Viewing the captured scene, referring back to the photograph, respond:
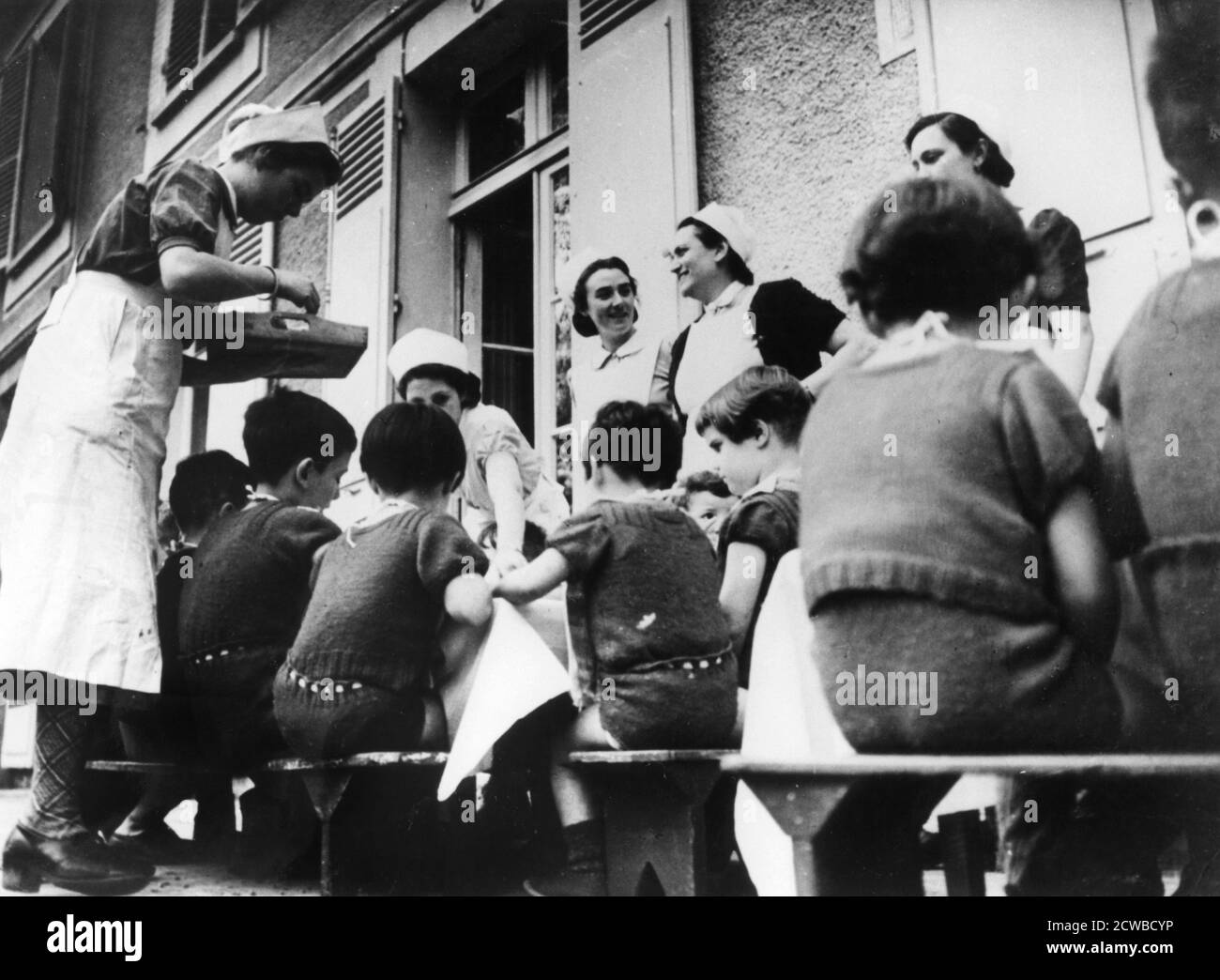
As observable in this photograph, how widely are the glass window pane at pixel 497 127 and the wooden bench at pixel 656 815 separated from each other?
141 cm

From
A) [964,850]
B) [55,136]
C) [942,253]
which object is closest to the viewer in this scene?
[964,850]

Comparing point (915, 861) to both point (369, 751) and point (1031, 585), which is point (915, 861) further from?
point (369, 751)

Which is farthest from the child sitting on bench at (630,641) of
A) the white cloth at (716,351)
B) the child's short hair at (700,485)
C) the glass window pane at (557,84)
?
the glass window pane at (557,84)

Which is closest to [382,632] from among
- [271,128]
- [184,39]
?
[271,128]

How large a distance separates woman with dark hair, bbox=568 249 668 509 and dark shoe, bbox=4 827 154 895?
3.70 ft

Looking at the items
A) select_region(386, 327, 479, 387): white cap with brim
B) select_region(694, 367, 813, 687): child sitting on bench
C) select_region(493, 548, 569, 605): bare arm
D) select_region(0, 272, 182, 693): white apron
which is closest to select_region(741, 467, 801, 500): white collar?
select_region(694, 367, 813, 687): child sitting on bench

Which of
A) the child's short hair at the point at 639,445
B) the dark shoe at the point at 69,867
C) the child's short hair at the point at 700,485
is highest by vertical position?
the child's short hair at the point at 639,445

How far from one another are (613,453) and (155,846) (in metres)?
1.22

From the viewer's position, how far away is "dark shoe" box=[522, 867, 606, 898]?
2.12m

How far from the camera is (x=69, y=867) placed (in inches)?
94.6

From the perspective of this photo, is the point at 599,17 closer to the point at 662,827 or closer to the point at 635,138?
the point at 635,138

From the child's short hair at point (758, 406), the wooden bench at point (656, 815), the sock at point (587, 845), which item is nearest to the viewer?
the wooden bench at point (656, 815)

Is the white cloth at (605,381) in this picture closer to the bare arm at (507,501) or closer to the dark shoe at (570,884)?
the bare arm at (507,501)

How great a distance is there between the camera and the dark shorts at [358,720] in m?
2.18
